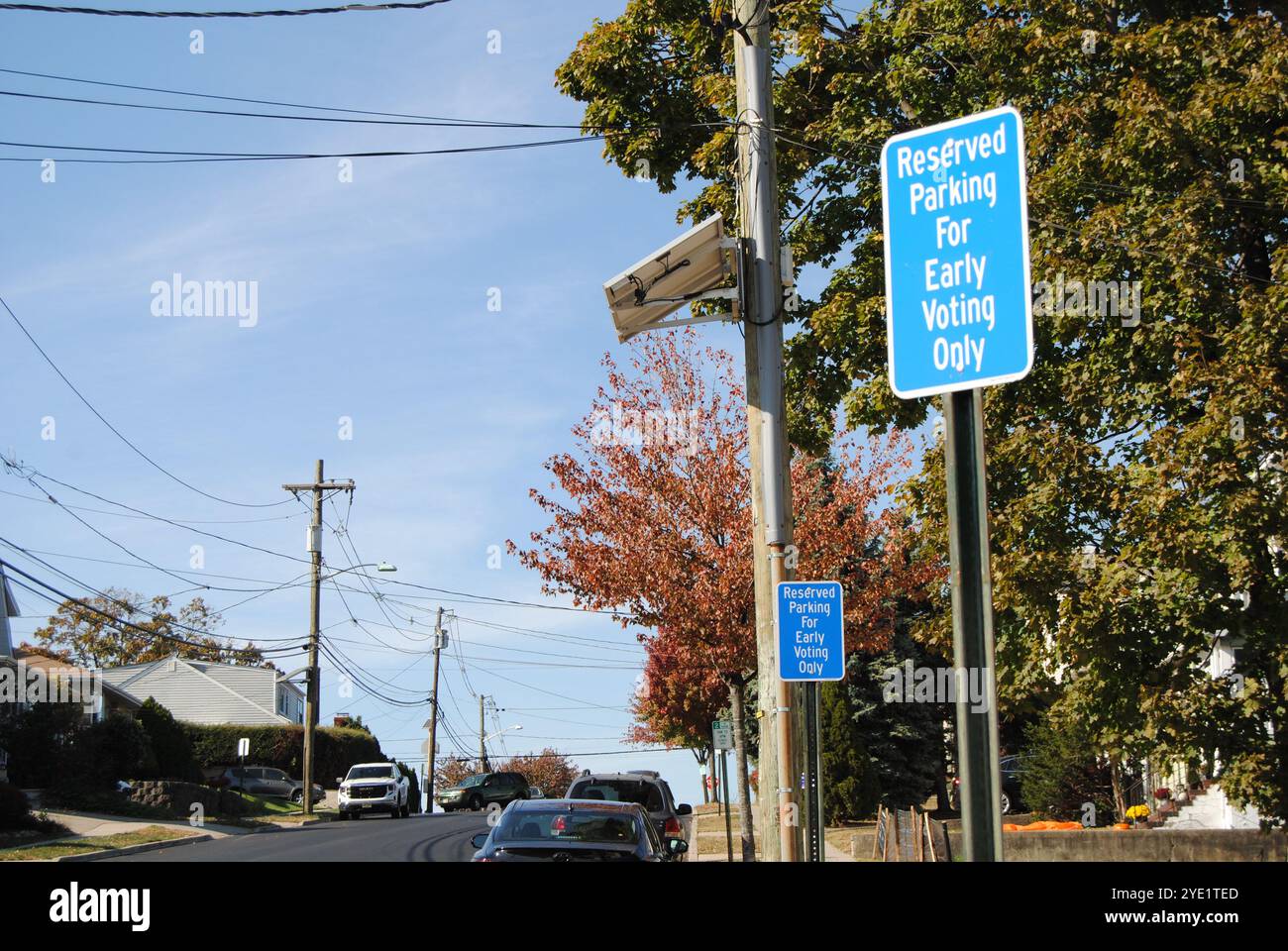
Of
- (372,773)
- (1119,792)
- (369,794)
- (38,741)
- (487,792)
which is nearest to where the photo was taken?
(1119,792)

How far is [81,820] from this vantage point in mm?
30969

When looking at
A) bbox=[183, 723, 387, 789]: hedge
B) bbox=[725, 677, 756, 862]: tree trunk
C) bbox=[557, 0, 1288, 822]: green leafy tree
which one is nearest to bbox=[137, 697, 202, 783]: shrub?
bbox=[183, 723, 387, 789]: hedge

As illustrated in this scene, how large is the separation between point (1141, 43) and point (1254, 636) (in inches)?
260

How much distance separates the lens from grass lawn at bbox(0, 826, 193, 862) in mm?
22172

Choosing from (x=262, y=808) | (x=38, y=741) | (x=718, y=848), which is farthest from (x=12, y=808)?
(x=262, y=808)

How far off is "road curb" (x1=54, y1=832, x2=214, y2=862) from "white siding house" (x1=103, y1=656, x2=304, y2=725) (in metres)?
48.0

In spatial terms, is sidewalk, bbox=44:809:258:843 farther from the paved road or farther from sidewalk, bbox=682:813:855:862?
sidewalk, bbox=682:813:855:862

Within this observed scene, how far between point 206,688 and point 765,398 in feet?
243

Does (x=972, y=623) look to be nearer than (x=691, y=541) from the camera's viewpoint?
Yes

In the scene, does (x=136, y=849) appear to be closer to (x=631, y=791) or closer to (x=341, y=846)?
(x=341, y=846)

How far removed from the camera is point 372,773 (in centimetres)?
4291

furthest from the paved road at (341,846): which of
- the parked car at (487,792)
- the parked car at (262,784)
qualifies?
the parked car at (262,784)
